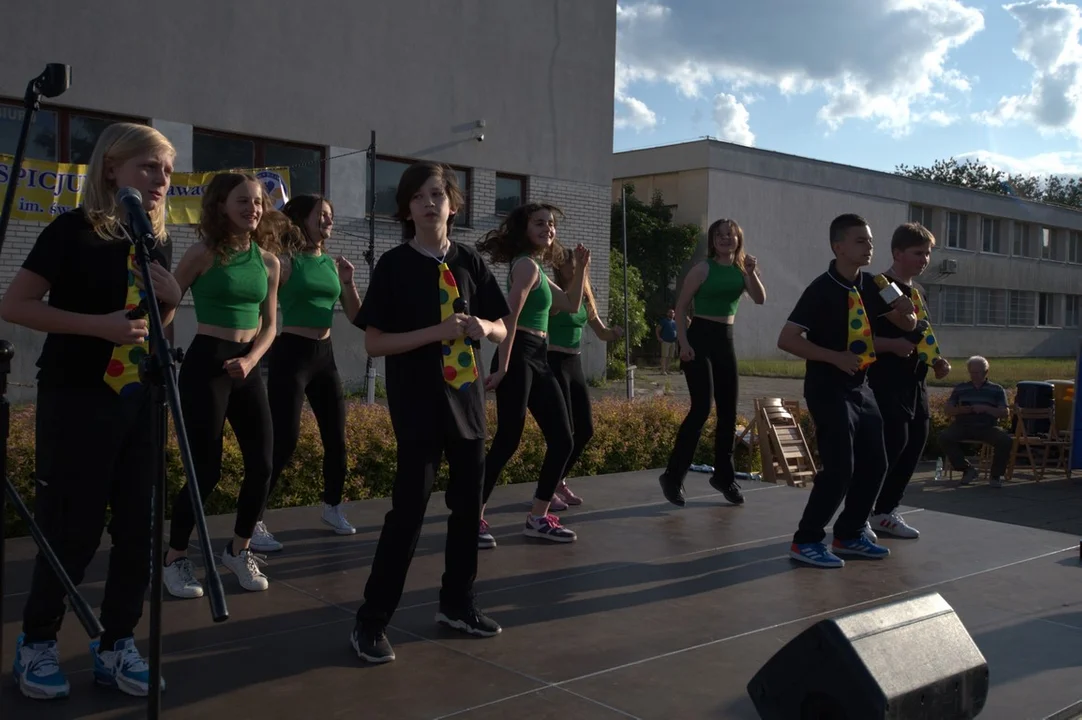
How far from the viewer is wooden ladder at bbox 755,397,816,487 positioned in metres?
10.2

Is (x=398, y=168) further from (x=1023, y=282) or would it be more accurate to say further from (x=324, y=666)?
(x=1023, y=282)

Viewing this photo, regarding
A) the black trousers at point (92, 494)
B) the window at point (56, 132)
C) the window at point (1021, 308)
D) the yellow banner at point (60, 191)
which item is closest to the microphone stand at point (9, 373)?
the black trousers at point (92, 494)

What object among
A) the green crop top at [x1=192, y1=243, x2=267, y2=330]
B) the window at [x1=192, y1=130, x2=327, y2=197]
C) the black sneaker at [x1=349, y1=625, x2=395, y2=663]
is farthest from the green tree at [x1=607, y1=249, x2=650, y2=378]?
the black sneaker at [x1=349, y1=625, x2=395, y2=663]

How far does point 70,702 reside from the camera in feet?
11.6

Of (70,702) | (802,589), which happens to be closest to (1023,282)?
(802,589)

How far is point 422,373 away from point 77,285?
4.18 feet

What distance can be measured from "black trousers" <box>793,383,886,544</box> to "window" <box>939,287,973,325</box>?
4057 centimetres

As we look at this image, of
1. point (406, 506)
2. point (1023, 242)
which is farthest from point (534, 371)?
point (1023, 242)

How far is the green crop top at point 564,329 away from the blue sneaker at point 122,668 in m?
3.43

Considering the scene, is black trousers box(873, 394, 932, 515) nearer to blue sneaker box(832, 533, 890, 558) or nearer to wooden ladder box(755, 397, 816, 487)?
blue sneaker box(832, 533, 890, 558)

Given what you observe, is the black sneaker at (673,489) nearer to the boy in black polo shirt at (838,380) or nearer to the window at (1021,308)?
the boy in black polo shirt at (838,380)

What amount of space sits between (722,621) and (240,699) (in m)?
2.17

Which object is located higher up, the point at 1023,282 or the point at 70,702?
the point at 1023,282

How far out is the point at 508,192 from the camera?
18.8m
